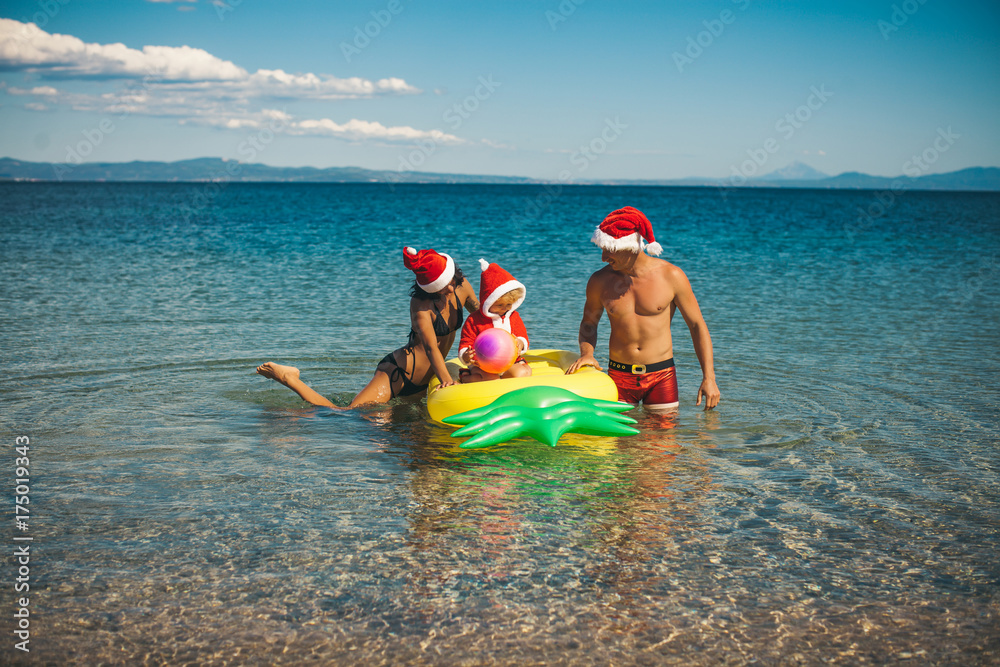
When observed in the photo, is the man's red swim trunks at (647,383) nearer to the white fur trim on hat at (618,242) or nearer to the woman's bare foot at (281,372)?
the white fur trim on hat at (618,242)

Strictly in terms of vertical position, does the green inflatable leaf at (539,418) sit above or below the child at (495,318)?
below

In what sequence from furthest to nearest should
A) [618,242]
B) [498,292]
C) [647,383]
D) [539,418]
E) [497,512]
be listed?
[647,383] → [498,292] → [618,242] → [539,418] → [497,512]

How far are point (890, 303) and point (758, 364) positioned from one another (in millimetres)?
5380

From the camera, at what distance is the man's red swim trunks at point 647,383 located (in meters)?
→ 5.18

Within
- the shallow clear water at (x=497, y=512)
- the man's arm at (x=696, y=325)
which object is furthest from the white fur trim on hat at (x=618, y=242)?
the shallow clear water at (x=497, y=512)

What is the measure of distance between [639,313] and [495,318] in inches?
39.9

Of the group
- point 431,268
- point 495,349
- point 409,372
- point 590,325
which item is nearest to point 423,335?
point 431,268

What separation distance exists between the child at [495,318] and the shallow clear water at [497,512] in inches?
22.2

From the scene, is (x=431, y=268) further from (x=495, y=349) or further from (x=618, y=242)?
(x=618, y=242)

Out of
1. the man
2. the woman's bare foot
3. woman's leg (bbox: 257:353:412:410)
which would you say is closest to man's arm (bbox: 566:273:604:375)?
the man

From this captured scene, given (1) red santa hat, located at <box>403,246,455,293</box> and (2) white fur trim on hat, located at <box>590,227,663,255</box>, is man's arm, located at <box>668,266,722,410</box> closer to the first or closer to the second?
(2) white fur trim on hat, located at <box>590,227,663,255</box>

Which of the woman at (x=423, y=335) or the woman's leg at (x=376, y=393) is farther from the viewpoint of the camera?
the woman's leg at (x=376, y=393)

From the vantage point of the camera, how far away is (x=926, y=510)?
153 inches

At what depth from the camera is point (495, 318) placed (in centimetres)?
523
